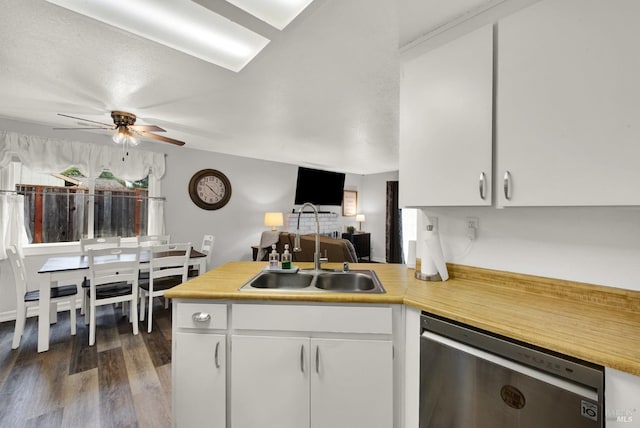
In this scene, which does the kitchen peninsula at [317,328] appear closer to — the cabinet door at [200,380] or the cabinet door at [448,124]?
the cabinet door at [200,380]

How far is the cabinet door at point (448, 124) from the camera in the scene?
117cm

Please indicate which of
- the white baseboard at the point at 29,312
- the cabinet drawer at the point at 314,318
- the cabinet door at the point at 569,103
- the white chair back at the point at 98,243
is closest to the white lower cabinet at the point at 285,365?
the cabinet drawer at the point at 314,318

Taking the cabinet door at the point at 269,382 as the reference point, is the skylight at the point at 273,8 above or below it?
above

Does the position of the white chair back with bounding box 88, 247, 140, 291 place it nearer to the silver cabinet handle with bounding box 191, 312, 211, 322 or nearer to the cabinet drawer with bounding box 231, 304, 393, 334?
the silver cabinet handle with bounding box 191, 312, 211, 322

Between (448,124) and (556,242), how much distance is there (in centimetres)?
74

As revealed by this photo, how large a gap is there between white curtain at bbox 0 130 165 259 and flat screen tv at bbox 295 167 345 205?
2.70 m

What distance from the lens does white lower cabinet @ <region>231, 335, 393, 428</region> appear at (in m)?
1.21

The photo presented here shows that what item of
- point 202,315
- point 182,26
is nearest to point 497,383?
point 202,315

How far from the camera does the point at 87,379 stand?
1980mm

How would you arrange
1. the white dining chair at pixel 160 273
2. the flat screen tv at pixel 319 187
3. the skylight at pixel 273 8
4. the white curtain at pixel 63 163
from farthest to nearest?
the flat screen tv at pixel 319 187, the white curtain at pixel 63 163, the white dining chair at pixel 160 273, the skylight at pixel 273 8

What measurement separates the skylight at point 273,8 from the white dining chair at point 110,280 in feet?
7.73

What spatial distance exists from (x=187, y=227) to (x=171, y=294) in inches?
141

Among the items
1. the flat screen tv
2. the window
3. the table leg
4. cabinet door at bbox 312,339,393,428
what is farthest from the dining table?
the flat screen tv

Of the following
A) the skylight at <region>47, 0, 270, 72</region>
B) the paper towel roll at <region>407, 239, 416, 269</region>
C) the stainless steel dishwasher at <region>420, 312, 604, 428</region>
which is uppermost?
the skylight at <region>47, 0, 270, 72</region>
